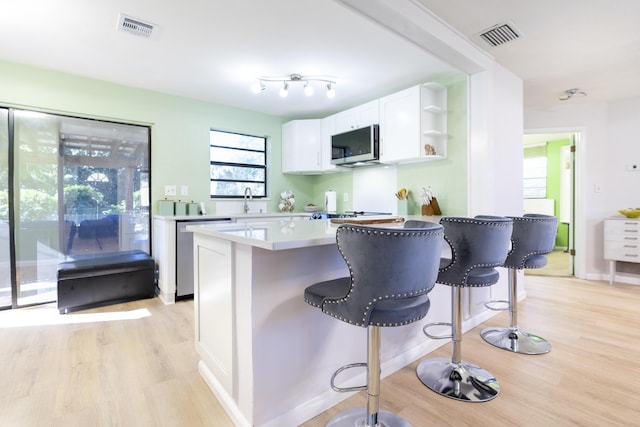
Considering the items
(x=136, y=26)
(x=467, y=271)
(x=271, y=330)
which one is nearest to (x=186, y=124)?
(x=136, y=26)

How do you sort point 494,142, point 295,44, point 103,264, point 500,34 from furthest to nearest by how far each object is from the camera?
point 103,264 < point 494,142 < point 295,44 < point 500,34

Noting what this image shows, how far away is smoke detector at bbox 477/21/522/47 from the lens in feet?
7.57

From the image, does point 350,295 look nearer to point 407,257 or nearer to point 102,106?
point 407,257

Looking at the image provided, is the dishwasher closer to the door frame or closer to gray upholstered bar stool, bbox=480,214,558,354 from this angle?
gray upholstered bar stool, bbox=480,214,558,354

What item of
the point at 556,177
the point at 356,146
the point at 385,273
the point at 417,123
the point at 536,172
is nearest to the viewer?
the point at 385,273

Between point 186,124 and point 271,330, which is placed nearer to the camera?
point 271,330

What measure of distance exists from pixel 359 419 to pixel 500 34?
2812mm

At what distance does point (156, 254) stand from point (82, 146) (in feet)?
4.58

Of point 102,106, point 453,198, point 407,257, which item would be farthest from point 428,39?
point 102,106

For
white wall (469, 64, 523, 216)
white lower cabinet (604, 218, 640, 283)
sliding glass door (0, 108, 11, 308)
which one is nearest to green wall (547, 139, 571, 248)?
white lower cabinet (604, 218, 640, 283)

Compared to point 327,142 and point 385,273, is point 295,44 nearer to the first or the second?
point 327,142

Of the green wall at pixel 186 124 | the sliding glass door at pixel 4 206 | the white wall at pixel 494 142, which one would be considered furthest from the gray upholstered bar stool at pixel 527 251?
the sliding glass door at pixel 4 206

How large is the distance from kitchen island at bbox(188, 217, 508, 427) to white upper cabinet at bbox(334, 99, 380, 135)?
2.54m

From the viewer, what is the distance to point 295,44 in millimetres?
2619
